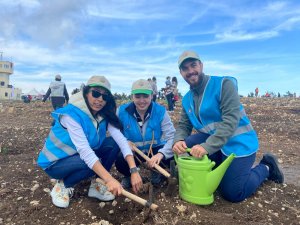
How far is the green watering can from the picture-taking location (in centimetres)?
367

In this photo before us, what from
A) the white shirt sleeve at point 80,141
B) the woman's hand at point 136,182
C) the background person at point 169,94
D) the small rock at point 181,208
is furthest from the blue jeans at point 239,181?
the background person at point 169,94

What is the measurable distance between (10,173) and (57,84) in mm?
6826

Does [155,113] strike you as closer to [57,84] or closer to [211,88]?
[211,88]

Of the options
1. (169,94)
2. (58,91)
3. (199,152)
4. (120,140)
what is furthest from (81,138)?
(169,94)

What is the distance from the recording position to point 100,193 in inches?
163

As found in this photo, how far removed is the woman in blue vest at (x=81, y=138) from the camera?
12.6ft

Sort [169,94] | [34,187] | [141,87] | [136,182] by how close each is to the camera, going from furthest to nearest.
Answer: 1. [169,94]
2. [34,187]
3. [141,87]
4. [136,182]

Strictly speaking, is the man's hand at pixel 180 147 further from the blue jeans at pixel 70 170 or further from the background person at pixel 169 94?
the background person at pixel 169 94

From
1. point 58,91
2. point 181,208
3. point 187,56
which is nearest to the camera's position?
point 181,208

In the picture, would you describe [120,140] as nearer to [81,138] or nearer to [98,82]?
[81,138]

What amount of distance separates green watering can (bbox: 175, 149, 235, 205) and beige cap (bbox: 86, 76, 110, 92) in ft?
3.91

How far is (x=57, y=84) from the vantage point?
38.6 ft

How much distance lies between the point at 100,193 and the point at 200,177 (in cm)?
126

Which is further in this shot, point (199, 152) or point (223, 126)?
point (223, 126)
